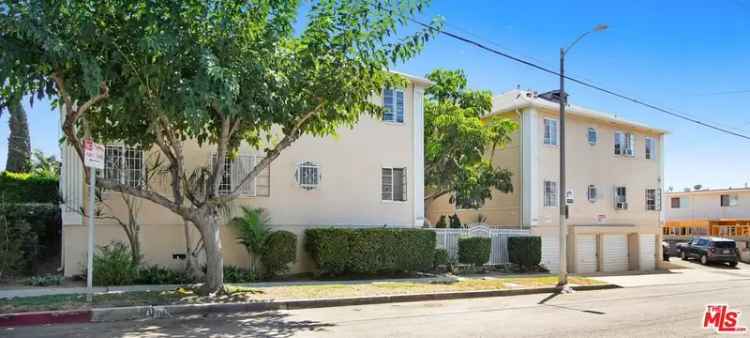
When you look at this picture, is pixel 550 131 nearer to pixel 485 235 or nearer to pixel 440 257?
→ pixel 485 235

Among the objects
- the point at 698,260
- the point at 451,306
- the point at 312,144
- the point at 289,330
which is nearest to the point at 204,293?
the point at 289,330

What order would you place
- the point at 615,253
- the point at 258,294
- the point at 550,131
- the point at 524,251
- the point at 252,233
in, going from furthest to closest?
the point at 615,253, the point at 550,131, the point at 524,251, the point at 252,233, the point at 258,294

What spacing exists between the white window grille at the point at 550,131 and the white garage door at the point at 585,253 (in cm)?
426

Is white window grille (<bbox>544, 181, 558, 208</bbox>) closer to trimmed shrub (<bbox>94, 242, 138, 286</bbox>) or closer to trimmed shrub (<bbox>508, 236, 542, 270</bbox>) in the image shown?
trimmed shrub (<bbox>508, 236, 542, 270</bbox>)

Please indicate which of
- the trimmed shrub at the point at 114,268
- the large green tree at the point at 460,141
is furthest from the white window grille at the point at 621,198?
the trimmed shrub at the point at 114,268

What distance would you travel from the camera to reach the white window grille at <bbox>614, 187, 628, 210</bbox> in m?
27.0

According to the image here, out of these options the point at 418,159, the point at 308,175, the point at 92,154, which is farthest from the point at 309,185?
the point at 92,154

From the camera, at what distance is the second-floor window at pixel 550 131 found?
967 inches

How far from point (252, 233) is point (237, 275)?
1.21 meters

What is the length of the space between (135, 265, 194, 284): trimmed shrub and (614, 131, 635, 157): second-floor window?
2137 cm

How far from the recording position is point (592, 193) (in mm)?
26078

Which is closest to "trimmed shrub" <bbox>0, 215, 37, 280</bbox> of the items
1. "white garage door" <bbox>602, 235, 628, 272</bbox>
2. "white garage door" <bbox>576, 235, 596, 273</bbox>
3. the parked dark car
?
"white garage door" <bbox>576, 235, 596, 273</bbox>

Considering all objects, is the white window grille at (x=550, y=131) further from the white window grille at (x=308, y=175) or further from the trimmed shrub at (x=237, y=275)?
the trimmed shrub at (x=237, y=275)

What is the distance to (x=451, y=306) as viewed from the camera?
12109 millimetres
